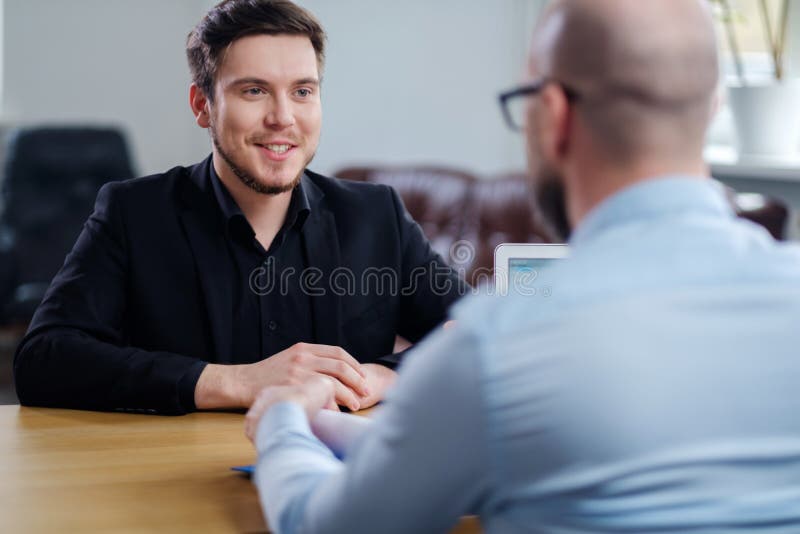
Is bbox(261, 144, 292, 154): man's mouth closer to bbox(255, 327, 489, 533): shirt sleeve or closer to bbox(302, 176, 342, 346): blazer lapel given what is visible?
bbox(302, 176, 342, 346): blazer lapel

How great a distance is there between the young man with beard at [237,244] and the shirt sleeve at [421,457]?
2.73 ft

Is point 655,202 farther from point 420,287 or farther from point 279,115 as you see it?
point 420,287

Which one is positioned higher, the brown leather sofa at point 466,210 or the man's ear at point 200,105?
the man's ear at point 200,105

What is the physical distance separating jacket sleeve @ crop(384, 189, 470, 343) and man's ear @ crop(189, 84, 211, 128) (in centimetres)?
39

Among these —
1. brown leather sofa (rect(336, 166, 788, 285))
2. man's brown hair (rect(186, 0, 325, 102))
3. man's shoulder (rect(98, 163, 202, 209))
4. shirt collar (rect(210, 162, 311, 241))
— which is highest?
man's brown hair (rect(186, 0, 325, 102))

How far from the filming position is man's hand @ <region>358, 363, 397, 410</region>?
1.59m

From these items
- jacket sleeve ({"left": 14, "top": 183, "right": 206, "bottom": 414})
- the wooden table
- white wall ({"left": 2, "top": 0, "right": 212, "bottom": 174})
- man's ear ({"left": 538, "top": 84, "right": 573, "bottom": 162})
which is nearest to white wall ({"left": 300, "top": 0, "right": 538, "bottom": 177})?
white wall ({"left": 2, "top": 0, "right": 212, "bottom": 174})

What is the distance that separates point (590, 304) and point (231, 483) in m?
0.62

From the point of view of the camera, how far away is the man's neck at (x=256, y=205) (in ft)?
6.12

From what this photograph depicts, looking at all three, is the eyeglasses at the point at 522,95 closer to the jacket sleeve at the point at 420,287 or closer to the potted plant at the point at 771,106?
the jacket sleeve at the point at 420,287

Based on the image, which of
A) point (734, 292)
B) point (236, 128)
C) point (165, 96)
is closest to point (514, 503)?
point (734, 292)

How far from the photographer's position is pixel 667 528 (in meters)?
0.75

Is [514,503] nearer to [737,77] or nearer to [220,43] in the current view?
[220,43]

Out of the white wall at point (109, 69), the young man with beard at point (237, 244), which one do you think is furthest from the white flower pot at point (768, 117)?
the white wall at point (109, 69)
